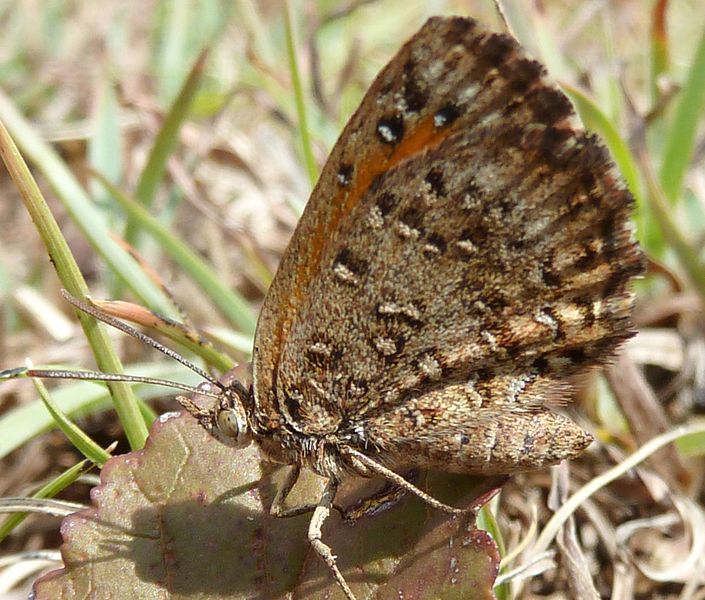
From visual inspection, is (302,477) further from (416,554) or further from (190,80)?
(190,80)

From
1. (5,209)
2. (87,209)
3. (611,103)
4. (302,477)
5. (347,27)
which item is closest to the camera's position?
(302,477)

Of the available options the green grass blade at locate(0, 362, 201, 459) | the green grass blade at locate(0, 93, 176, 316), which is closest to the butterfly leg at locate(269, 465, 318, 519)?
the green grass blade at locate(0, 362, 201, 459)

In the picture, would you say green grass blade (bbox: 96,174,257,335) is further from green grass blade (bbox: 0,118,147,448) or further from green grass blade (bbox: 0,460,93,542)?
green grass blade (bbox: 0,460,93,542)

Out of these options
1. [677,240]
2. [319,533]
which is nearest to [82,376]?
[319,533]

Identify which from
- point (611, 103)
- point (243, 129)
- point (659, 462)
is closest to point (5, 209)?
point (243, 129)

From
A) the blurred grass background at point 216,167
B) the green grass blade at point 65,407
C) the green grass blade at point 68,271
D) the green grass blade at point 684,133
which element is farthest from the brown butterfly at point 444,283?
the green grass blade at point 684,133

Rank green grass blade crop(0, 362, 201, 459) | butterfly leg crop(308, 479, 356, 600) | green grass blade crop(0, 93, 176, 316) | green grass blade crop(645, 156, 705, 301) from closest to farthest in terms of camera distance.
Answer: butterfly leg crop(308, 479, 356, 600) < green grass blade crop(0, 362, 201, 459) < green grass blade crop(0, 93, 176, 316) < green grass blade crop(645, 156, 705, 301)

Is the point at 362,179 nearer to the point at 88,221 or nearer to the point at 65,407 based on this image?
the point at 65,407

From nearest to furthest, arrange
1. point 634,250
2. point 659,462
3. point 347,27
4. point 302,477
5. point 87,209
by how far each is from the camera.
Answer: point 634,250 < point 302,477 < point 659,462 < point 87,209 < point 347,27
